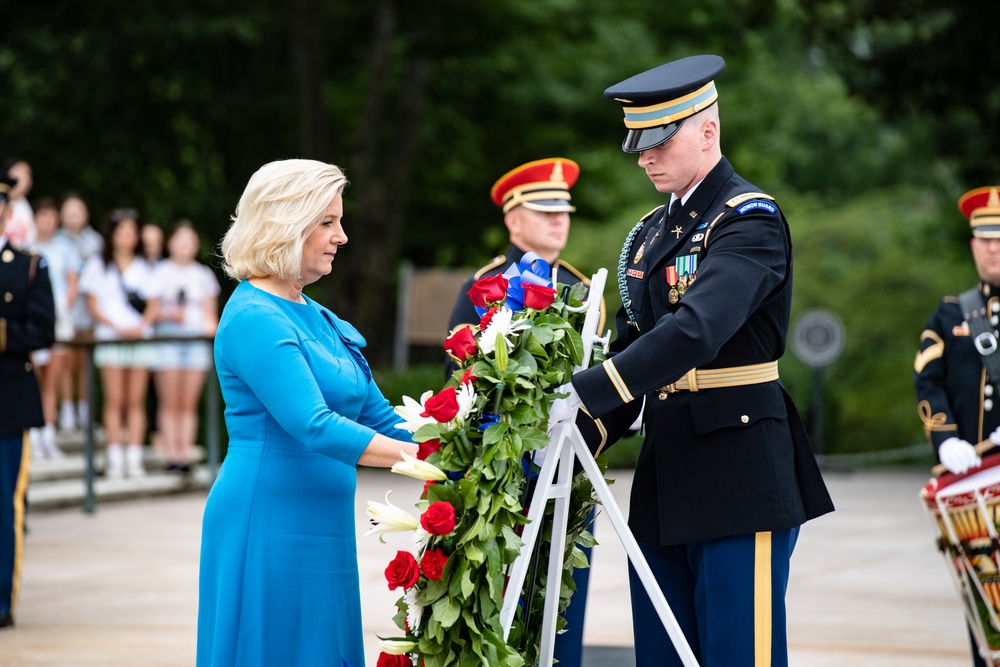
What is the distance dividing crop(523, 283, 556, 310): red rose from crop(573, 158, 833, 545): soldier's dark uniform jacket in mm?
222

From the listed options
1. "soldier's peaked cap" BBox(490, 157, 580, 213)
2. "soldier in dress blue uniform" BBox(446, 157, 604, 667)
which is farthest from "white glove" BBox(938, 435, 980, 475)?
"soldier's peaked cap" BBox(490, 157, 580, 213)

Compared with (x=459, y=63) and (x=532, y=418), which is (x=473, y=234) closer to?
(x=459, y=63)

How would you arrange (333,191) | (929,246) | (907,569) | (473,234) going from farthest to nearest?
1. (929,246)
2. (473,234)
3. (907,569)
4. (333,191)

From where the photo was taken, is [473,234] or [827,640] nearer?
[827,640]

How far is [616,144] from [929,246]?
18.2 feet

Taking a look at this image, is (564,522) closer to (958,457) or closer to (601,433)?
(601,433)

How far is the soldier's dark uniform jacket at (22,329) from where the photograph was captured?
6910mm

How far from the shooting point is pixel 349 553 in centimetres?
380

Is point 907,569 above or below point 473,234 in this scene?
below

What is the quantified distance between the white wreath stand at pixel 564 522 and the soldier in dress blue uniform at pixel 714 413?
11cm

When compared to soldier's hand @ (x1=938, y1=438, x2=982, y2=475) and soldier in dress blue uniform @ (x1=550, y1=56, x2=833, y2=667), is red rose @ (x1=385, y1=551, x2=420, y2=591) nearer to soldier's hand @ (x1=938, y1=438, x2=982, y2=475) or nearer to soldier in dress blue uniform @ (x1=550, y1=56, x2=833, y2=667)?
soldier in dress blue uniform @ (x1=550, y1=56, x2=833, y2=667)

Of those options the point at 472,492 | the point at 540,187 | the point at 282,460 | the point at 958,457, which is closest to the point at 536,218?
the point at 540,187

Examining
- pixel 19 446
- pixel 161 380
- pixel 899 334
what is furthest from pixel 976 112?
pixel 19 446

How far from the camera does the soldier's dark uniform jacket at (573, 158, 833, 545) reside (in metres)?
3.55
